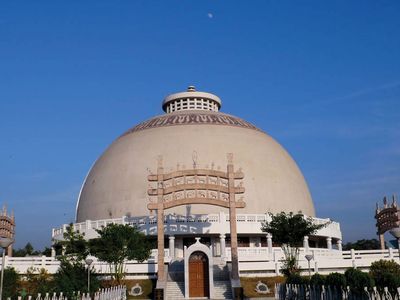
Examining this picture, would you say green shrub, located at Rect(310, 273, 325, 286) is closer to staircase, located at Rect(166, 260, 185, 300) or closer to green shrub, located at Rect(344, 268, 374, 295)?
green shrub, located at Rect(344, 268, 374, 295)

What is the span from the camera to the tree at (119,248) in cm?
2716

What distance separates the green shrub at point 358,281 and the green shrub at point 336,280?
232 mm

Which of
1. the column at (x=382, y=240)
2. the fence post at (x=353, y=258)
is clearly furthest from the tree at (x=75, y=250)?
the column at (x=382, y=240)

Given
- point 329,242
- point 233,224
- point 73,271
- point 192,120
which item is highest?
point 192,120

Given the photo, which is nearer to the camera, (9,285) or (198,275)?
(9,285)

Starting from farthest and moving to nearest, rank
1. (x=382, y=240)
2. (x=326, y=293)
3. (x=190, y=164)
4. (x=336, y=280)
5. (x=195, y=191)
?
(x=382, y=240), (x=190, y=164), (x=195, y=191), (x=326, y=293), (x=336, y=280)

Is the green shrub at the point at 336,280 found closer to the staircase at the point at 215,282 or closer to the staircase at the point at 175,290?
the staircase at the point at 215,282

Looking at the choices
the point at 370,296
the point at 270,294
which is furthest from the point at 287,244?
the point at 370,296

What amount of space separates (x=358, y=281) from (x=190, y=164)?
26.2 metres

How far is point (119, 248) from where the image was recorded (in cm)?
2739

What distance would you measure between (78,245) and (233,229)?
407 inches

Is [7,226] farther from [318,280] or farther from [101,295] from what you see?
[318,280]

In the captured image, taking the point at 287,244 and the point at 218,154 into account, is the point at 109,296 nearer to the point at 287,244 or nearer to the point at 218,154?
the point at 287,244

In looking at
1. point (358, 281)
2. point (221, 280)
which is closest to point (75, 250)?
point (221, 280)
